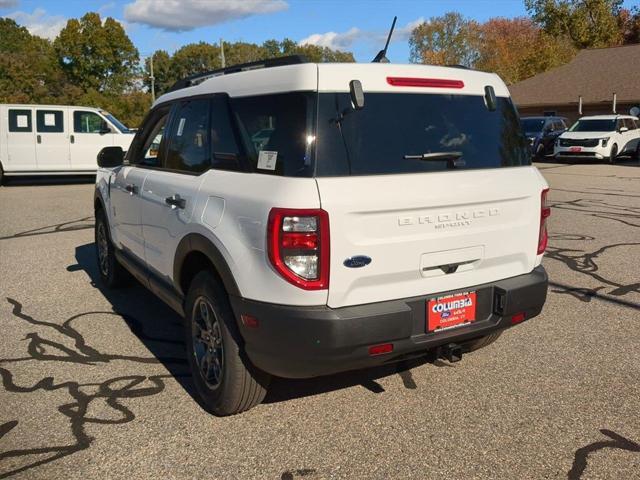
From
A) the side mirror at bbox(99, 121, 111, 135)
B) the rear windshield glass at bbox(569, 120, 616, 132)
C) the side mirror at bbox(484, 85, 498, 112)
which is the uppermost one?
the rear windshield glass at bbox(569, 120, 616, 132)

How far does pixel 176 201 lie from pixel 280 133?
1.05 meters

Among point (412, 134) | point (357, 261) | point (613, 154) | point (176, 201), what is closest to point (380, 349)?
point (357, 261)

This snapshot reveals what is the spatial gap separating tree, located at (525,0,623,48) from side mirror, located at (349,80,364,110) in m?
62.2

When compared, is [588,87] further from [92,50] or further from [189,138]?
[92,50]

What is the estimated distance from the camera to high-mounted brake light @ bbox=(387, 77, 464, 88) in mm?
3152

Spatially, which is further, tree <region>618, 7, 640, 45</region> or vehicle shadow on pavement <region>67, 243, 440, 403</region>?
tree <region>618, 7, 640, 45</region>

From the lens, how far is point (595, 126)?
23578 mm

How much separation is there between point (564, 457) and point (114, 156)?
13.9 feet

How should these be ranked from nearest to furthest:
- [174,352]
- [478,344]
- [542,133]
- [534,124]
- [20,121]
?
[478,344]
[174,352]
[20,121]
[542,133]
[534,124]

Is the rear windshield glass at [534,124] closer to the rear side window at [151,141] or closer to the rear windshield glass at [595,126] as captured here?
the rear windshield glass at [595,126]

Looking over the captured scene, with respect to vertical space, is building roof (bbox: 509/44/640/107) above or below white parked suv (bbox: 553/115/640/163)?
above

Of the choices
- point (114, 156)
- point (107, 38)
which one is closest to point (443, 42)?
point (107, 38)

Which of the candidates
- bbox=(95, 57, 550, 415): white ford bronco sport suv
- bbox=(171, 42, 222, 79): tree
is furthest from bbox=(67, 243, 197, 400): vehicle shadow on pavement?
bbox=(171, 42, 222, 79): tree

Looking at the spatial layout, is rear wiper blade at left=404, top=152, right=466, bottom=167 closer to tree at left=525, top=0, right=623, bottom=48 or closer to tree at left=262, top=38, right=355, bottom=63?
tree at left=525, top=0, right=623, bottom=48
